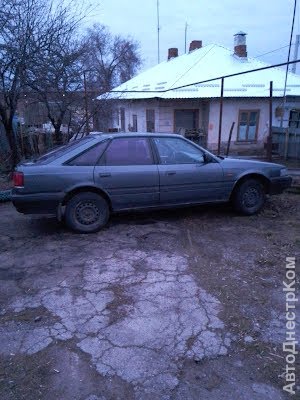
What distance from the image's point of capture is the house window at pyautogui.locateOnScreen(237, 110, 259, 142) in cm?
1706

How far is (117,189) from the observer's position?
17.5ft

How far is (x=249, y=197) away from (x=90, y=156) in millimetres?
2851

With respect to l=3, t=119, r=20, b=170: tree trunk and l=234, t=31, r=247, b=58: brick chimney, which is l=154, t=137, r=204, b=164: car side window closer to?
l=3, t=119, r=20, b=170: tree trunk

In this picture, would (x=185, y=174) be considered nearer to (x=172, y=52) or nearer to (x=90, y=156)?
(x=90, y=156)

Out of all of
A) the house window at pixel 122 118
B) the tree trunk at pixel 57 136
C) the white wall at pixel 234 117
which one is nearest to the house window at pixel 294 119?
the white wall at pixel 234 117

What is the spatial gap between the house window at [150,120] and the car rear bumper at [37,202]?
1316 cm

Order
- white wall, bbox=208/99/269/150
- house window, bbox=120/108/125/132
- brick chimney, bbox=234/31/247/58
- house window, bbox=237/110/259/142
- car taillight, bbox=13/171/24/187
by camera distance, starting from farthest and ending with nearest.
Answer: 1. house window, bbox=120/108/125/132
2. brick chimney, bbox=234/31/247/58
3. house window, bbox=237/110/259/142
4. white wall, bbox=208/99/269/150
5. car taillight, bbox=13/171/24/187

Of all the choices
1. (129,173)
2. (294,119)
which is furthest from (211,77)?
(129,173)

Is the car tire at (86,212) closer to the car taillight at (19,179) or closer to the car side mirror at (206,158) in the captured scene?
the car taillight at (19,179)

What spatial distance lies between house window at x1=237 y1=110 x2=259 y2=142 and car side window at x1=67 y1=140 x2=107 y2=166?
13.1m

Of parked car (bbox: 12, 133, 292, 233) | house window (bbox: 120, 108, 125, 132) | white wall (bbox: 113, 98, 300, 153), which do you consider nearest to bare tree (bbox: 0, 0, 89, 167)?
parked car (bbox: 12, 133, 292, 233)

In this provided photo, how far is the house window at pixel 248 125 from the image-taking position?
17062 mm

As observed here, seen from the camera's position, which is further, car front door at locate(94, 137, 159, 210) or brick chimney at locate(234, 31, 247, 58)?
brick chimney at locate(234, 31, 247, 58)

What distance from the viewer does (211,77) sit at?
1711 centimetres
